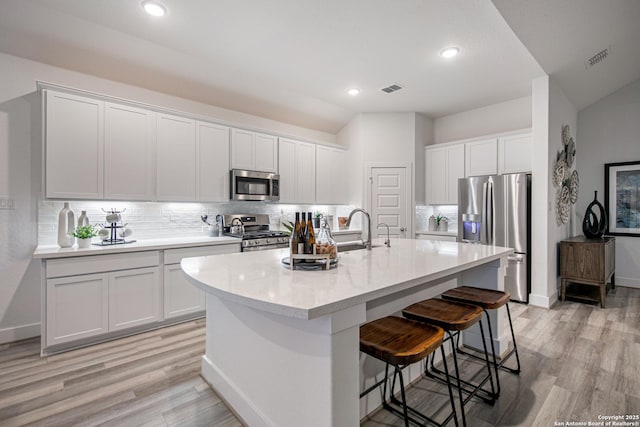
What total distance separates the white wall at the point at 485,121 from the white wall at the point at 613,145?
1467 millimetres

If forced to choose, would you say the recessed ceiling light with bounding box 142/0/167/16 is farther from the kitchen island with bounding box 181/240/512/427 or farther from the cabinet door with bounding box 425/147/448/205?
the cabinet door with bounding box 425/147/448/205

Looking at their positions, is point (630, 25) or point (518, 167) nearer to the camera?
point (630, 25)

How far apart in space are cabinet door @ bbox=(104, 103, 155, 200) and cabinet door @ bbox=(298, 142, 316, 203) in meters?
2.12

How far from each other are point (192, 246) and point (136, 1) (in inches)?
90.0

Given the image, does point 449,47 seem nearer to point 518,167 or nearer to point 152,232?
point 518,167

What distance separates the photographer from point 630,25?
Answer: 3.24 m

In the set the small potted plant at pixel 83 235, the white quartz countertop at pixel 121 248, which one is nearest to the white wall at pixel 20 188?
the white quartz countertop at pixel 121 248

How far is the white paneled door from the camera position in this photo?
5367 millimetres

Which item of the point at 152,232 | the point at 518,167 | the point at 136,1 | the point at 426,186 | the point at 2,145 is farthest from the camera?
the point at 426,186

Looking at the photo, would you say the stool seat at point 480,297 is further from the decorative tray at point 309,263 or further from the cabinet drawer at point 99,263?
the cabinet drawer at point 99,263

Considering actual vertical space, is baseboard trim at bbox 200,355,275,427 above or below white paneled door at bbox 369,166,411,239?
below

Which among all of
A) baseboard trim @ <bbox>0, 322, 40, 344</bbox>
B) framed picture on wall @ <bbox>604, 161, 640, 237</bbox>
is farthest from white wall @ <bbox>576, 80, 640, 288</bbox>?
baseboard trim @ <bbox>0, 322, 40, 344</bbox>

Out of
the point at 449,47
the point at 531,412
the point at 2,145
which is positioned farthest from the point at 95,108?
the point at 531,412

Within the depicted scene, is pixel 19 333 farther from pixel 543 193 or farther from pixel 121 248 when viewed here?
pixel 543 193
